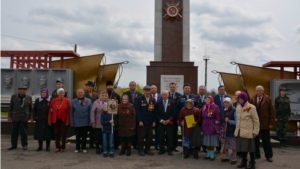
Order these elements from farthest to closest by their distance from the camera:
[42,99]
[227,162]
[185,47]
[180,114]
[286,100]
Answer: [185,47] → [286,100] → [42,99] → [180,114] → [227,162]

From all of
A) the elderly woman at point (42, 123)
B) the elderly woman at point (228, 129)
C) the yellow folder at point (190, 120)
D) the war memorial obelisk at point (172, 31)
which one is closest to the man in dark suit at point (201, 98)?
the yellow folder at point (190, 120)

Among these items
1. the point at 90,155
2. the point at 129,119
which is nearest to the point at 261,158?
the point at 129,119

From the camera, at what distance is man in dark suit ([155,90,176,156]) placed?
6828mm

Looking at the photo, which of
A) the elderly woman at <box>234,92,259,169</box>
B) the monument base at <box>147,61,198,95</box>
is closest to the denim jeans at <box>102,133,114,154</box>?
the elderly woman at <box>234,92,259,169</box>

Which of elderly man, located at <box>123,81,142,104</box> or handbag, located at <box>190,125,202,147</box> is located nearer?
handbag, located at <box>190,125,202,147</box>

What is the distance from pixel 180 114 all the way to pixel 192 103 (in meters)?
0.36

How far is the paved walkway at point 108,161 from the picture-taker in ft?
18.7

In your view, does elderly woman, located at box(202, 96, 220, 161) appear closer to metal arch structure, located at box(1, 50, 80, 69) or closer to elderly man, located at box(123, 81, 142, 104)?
elderly man, located at box(123, 81, 142, 104)

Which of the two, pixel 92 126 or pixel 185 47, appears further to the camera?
pixel 185 47

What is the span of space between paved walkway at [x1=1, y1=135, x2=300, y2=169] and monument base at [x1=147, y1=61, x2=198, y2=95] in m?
4.17

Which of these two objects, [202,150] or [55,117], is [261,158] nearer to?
[202,150]

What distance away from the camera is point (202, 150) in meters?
7.43

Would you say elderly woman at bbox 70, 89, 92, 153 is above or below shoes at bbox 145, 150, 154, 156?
above

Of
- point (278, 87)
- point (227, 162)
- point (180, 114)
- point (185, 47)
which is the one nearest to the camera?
point (227, 162)
